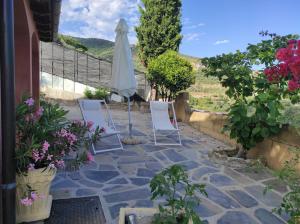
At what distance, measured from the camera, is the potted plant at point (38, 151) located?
220cm

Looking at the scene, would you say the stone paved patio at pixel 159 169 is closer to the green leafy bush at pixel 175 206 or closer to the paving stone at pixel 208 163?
the paving stone at pixel 208 163

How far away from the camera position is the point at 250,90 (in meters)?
4.45

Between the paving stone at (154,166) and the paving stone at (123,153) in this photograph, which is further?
the paving stone at (123,153)

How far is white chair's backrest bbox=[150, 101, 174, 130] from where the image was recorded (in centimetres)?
608

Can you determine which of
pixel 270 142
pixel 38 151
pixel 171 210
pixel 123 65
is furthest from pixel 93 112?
pixel 171 210

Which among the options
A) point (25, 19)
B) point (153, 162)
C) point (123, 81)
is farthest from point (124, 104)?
point (25, 19)

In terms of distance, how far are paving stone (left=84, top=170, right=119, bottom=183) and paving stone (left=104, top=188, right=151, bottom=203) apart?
19.3 inches

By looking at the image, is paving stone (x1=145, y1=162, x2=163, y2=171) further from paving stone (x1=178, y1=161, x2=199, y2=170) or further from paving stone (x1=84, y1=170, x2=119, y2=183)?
paving stone (x1=84, y1=170, x2=119, y2=183)

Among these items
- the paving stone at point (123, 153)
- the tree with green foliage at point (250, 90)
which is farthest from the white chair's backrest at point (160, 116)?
the tree with green foliage at point (250, 90)

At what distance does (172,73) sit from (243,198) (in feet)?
21.0

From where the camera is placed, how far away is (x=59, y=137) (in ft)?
7.91

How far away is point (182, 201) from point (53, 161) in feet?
3.49

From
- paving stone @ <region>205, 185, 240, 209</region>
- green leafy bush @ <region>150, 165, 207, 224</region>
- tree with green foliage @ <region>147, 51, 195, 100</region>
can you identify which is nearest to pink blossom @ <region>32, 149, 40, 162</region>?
green leafy bush @ <region>150, 165, 207, 224</region>

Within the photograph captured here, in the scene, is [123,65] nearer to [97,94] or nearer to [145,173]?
[145,173]
